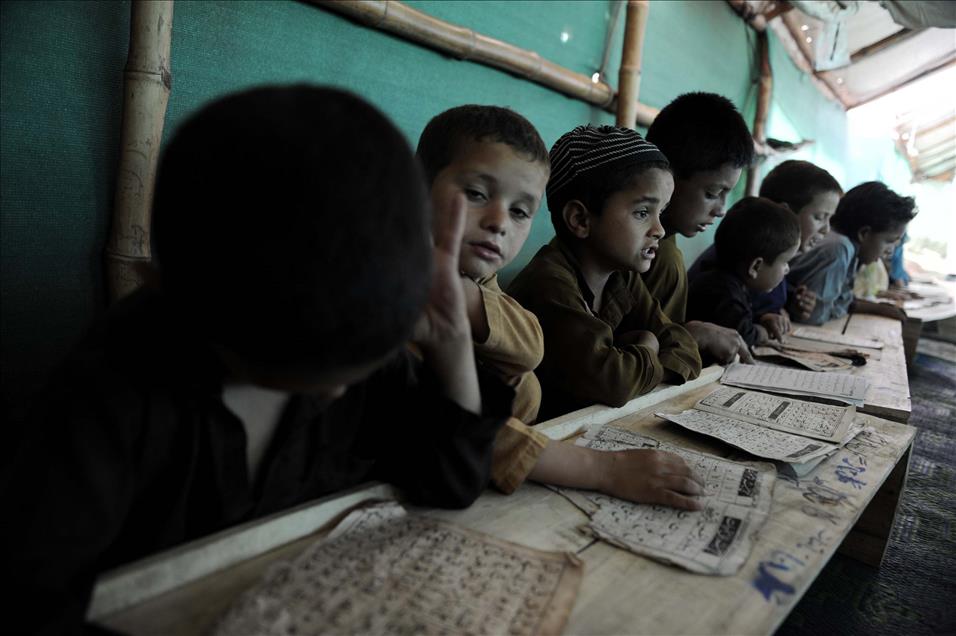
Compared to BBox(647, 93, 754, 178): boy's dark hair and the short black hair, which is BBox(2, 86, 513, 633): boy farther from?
BBox(647, 93, 754, 178): boy's dark hair

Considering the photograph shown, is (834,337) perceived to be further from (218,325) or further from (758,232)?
(218,325)

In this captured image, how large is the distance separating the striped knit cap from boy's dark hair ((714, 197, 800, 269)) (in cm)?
93

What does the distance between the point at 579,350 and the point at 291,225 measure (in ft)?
3.44

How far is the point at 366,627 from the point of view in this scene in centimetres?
59

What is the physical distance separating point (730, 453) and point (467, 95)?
5.60ft

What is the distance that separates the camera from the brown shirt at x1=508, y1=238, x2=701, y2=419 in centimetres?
141

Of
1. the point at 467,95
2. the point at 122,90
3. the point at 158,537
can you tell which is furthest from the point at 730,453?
the point at 467,95

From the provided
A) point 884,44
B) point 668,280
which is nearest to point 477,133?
point 668,280

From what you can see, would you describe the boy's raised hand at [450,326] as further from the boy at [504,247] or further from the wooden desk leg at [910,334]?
the wooden desk leg at [910,334]

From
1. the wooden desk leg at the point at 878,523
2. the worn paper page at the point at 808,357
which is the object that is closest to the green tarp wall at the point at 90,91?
the worn paper page at the point at 808,357

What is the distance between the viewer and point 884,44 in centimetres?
648

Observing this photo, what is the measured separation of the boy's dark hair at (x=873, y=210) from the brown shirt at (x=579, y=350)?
300cm

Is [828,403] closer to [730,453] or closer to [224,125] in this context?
[730,453]

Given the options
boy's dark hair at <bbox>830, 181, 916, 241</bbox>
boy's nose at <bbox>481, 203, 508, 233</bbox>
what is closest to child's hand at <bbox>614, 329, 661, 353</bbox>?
boy's nose at <bbox>481, 203, 508, 233</bbox>
